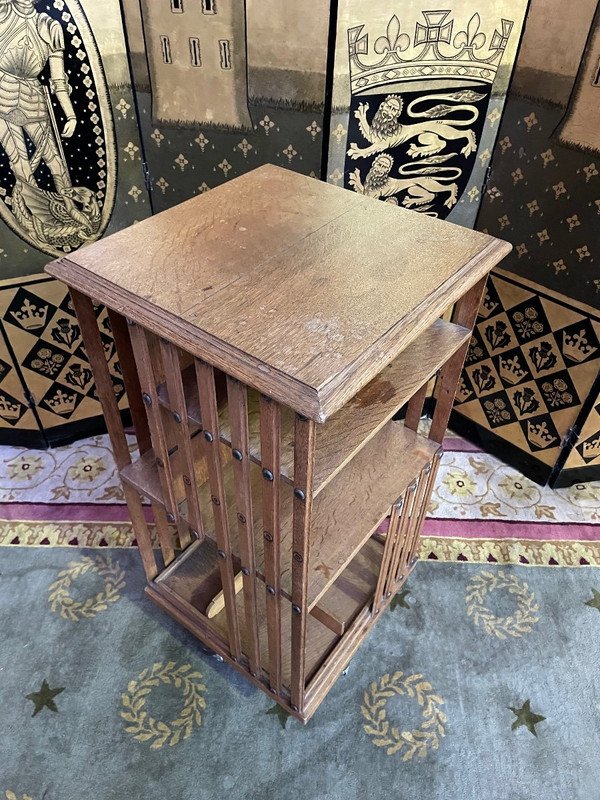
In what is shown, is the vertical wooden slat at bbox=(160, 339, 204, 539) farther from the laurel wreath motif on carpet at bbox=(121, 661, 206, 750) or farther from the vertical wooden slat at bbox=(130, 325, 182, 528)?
the laurel wreath motif on carpet at bbox=(121, 661, 206, 750)

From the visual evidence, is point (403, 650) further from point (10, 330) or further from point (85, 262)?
point (10, 330)

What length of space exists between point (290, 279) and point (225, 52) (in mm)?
907

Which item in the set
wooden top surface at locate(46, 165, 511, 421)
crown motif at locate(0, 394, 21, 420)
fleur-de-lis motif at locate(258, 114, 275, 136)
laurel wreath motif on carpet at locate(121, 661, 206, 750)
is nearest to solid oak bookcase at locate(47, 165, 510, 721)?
wooden top surface at locate(46, 165, 511, 421)

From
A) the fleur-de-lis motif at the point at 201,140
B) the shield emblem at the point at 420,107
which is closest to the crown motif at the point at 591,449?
the shield emblem at the point at 420,107

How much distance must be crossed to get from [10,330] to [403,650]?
67.2 inches

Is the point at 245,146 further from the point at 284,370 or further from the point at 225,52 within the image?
the point at 284,370

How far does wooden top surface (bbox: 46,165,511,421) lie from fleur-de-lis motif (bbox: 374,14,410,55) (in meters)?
0.56

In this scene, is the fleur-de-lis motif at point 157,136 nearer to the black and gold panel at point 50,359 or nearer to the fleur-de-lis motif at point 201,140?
the fleur-de-lis motif at point 201,140

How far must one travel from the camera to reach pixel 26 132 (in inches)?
66.8

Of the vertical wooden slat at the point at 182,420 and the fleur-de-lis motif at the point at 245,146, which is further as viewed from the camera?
the fleur-de-lis motif at the point at 245,146

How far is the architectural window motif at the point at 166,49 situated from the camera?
161 centimetres

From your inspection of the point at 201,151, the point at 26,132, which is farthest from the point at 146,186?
the point at 26,132

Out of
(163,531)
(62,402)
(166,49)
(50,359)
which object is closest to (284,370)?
(163,531)

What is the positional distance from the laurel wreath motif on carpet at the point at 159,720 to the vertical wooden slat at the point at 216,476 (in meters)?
0.30
